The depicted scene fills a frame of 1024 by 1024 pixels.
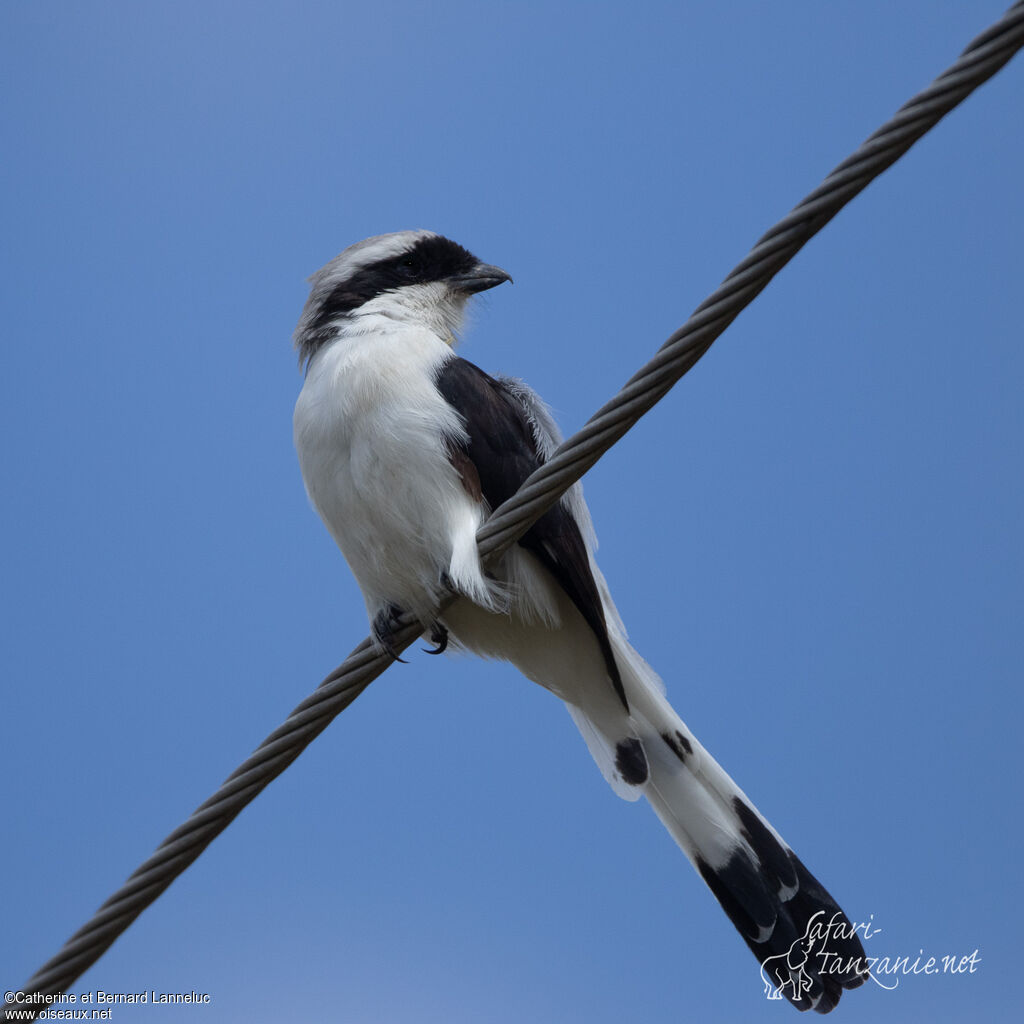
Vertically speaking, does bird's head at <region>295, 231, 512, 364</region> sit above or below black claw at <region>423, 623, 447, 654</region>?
above

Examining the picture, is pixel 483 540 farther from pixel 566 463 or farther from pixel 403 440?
pixel 403 440

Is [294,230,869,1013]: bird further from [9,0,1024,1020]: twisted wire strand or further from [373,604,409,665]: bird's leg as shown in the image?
[9,0,1024,1020]: twisted wire strand

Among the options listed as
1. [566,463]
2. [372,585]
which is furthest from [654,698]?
[566,463]

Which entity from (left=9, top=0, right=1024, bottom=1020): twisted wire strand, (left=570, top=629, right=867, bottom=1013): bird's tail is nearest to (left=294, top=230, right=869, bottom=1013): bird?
(left=570, top=629, right=867, bottom=1013): bird's tail

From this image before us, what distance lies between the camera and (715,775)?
179 inches

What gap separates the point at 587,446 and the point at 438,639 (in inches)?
69.4

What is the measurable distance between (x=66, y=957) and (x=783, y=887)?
2613 mm

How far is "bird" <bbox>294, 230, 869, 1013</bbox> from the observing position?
4027mm

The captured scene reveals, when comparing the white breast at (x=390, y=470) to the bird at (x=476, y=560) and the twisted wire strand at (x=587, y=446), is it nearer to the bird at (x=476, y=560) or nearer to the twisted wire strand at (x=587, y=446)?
the bird at (x=476, y=560)

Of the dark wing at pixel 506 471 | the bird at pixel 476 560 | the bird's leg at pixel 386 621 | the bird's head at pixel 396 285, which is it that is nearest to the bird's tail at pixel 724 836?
the bird at pixel 476 560

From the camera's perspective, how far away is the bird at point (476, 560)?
403 cm

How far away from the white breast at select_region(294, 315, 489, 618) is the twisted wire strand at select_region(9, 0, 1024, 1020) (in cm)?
69

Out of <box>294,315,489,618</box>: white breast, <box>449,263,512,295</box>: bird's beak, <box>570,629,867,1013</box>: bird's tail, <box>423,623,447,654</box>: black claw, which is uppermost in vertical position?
<box>449,263,512,295</box>: bird's beak

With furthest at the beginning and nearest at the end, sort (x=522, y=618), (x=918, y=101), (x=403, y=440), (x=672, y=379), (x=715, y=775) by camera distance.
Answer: (x=715, y=775)
(x=522, y=618)
(x=403, y=440)
(x=672, y=379)
(x=918, y=101)
